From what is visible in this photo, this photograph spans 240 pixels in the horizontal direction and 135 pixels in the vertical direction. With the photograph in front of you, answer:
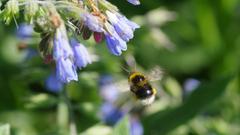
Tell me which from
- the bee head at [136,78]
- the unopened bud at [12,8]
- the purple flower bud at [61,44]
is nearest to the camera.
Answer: the purple flower bud at [61,44]

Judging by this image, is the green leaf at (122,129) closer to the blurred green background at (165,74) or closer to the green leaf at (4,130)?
the green leaf at (4,130)

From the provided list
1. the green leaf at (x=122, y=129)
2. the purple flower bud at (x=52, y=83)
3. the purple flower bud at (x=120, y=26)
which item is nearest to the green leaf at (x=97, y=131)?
the purple flower bud at (x=52, y=83)

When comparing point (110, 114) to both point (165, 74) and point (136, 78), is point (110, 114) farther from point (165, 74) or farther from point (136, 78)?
point (136, 78)

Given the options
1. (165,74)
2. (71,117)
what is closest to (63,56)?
(71,117)

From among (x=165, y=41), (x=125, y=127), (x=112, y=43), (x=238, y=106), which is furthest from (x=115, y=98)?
(x=112, y=43)

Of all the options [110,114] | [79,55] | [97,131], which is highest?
[79,55]
